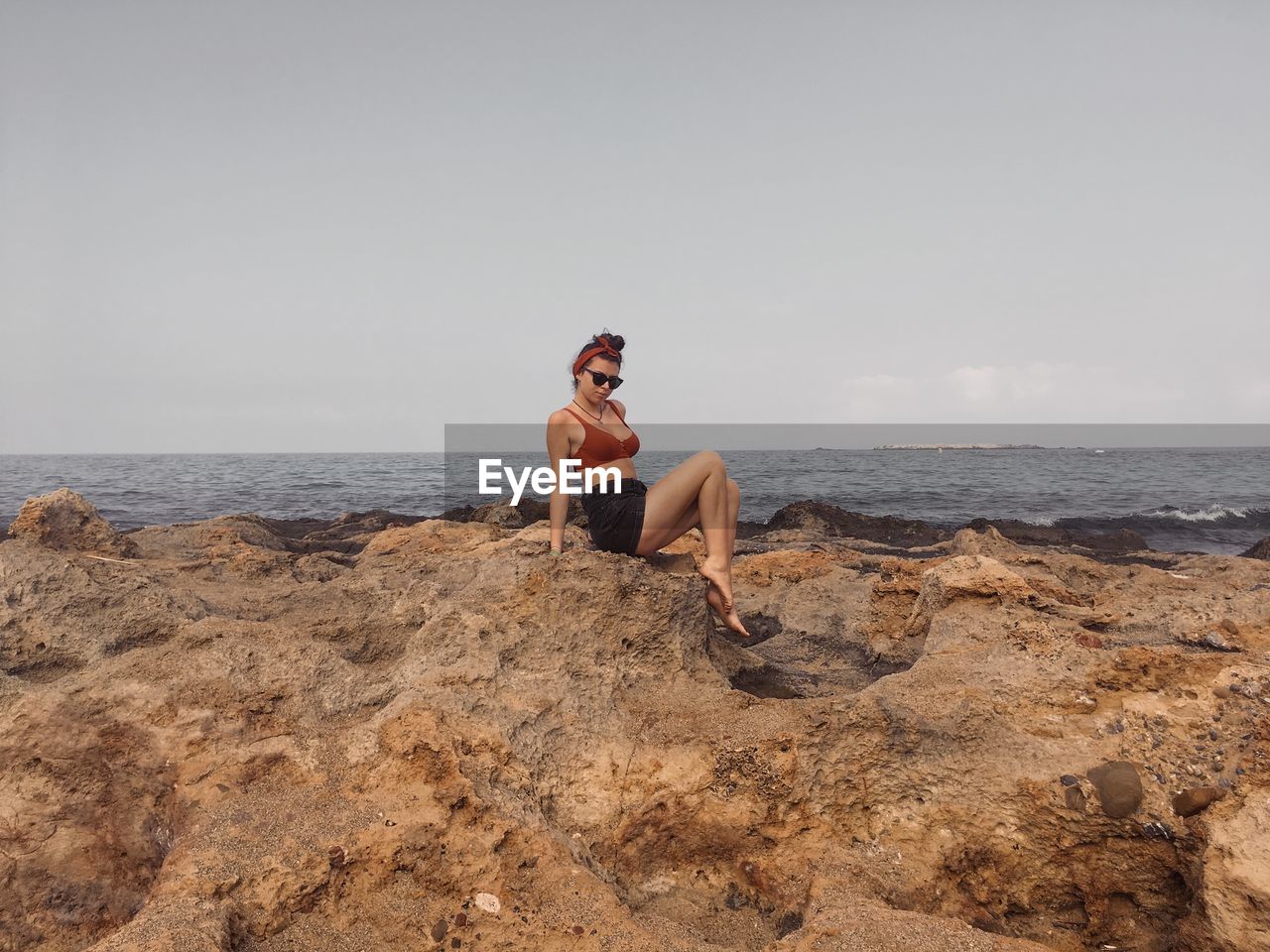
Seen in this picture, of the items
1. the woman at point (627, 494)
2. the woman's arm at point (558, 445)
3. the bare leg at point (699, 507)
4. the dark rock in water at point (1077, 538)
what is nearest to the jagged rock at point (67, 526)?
the woman's arm at point (558, 445)

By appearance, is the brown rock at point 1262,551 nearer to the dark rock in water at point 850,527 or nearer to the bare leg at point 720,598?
the dark rock in water at point 850,527

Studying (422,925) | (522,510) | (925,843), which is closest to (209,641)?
(422,925)

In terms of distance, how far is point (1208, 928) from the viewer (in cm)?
251

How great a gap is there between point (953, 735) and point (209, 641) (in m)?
3.57

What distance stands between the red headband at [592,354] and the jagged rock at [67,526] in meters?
5.85

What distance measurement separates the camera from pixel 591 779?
3223 mm

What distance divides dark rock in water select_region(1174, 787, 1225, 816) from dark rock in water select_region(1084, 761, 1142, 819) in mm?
126

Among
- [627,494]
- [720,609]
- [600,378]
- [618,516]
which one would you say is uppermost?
[600,378]

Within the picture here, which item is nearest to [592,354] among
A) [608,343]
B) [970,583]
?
[608,343]

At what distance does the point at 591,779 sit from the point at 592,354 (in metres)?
2.56

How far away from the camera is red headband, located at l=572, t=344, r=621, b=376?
15.3 feet

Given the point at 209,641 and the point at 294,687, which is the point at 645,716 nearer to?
the point at 294,687

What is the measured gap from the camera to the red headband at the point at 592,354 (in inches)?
183

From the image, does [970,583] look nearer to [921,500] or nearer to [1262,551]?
[1262,551]
